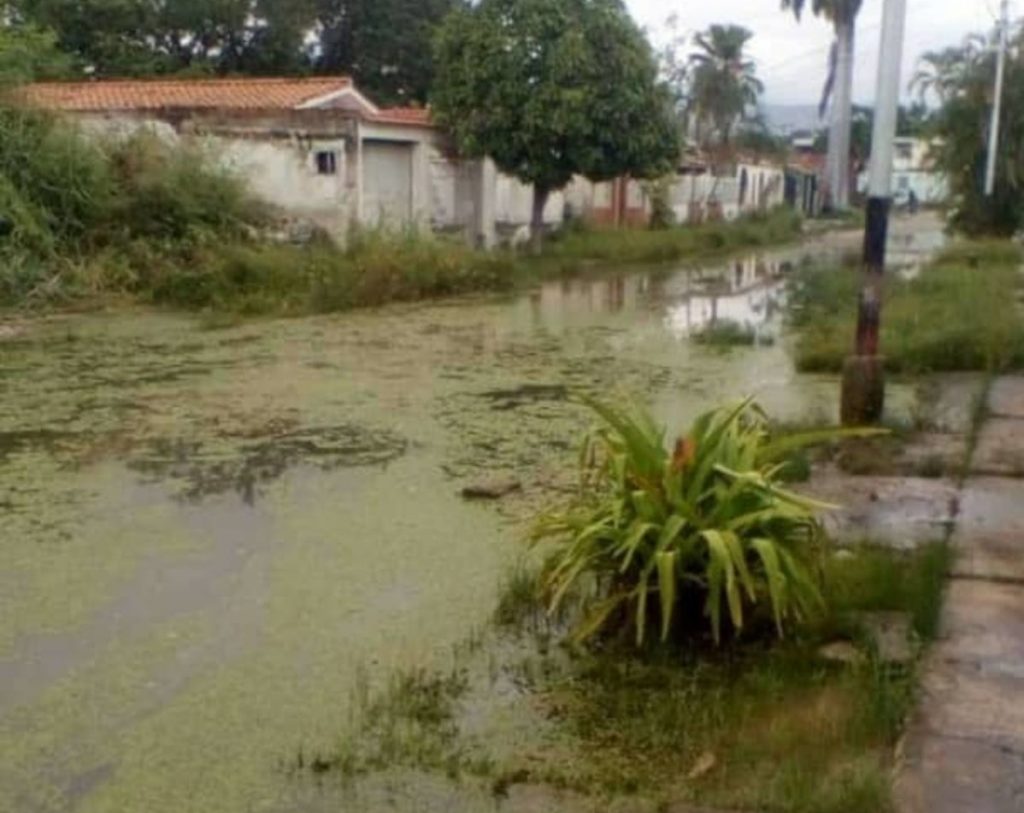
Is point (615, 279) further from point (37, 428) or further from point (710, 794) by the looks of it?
point (710, 794)

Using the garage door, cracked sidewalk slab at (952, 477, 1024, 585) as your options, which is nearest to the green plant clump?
cracked sidewalk slab at (952, 477, 1024, 585)

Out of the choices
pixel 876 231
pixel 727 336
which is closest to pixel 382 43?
pixel 727 336

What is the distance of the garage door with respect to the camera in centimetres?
1852

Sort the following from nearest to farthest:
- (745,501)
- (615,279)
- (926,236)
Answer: (745,501) < (615,279) < (926,236)

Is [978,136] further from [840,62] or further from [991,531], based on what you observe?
[840,62]

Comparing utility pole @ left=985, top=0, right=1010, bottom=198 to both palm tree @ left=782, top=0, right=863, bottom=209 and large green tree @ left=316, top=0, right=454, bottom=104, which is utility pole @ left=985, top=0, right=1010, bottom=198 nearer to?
large green tree @ left=316, top=0, right=454, bottom=104

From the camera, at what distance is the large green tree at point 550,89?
61.8 ft

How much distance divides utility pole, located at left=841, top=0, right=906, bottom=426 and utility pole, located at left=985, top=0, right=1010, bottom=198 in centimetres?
1310

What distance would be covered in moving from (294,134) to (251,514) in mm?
12020

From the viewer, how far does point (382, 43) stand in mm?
27719

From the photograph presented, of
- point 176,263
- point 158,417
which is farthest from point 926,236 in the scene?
point 158,417

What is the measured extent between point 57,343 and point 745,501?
27.9 ft

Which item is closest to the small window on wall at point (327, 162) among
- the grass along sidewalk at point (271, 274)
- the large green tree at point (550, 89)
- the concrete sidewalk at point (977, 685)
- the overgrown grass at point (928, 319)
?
the grass along sidewalk at point (271, 274)

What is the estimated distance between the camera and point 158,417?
7879mm
